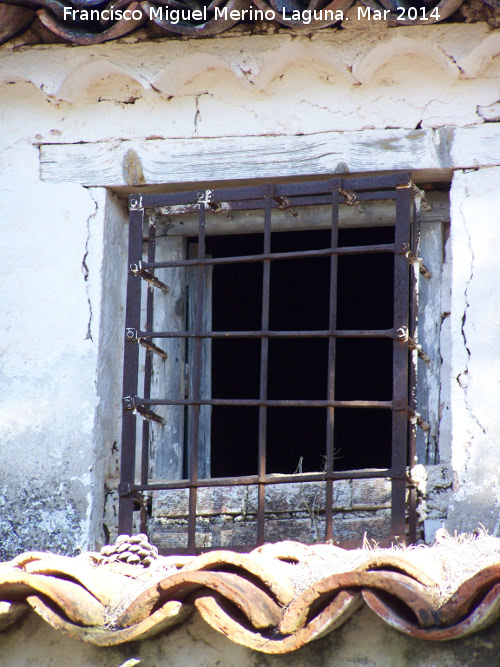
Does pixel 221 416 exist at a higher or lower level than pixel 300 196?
lower

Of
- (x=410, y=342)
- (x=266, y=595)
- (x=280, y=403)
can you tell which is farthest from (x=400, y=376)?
(x=266, y=595)

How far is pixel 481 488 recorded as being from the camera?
3676 millimetres

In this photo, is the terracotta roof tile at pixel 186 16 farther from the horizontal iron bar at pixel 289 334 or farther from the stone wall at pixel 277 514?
the stone wall at pixel 277 514

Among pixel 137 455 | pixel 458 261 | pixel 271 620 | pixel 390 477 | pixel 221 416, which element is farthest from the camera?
pixel 221 416

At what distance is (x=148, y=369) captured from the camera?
392cm

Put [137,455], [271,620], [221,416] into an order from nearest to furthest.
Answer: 1. [271,620]
2. [137,455]
3. [221,416]

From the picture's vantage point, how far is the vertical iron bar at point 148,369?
3840mm

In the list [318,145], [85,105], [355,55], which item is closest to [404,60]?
[355,55]

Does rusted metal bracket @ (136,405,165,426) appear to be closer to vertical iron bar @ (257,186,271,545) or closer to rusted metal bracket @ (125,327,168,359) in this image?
rusted metal bracket @ (125,327,168,359)

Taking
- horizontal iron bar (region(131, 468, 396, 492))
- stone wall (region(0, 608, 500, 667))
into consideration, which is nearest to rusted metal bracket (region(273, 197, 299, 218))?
horizontal iron bar (region(131, 468, 396, 492))

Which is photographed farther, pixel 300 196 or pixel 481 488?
pixel 300 196

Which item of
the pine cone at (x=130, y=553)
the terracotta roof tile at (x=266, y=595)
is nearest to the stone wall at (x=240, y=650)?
the terracotta roof tile at (x=266, y=595)

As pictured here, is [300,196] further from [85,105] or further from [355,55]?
[85,105]

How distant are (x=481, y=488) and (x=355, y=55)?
1.68m
